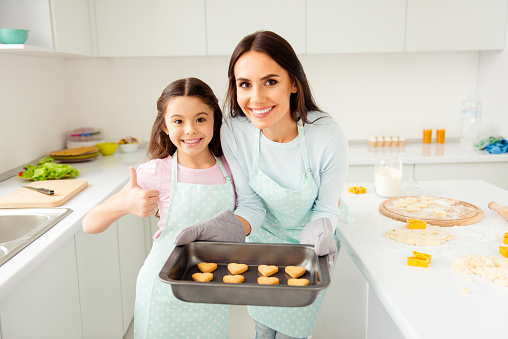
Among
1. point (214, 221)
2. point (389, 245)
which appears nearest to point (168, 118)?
point (214, 221)

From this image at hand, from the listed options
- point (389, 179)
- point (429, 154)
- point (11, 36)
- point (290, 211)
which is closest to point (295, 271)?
point (290, 211)

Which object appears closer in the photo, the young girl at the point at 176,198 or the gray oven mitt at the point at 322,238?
the gray oven mitt at the point at 322,238

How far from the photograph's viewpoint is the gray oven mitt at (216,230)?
1253 mm

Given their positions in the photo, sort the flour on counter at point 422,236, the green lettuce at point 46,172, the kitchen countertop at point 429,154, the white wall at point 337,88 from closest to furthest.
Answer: the flour on counter at point 422,236, the green lettuce at point 46,172, the kitchen countertop at point 429,154, the white wall at point 337,88

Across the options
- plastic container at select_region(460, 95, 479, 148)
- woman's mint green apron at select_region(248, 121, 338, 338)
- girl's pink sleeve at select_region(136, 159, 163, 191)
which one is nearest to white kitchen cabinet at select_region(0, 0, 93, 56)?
girl's pink sleeve at select_region(136, 159, 163, 191)

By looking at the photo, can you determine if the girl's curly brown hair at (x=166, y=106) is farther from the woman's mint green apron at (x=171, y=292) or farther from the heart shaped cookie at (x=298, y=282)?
the heart shaped cookie at (x=298, y=282)

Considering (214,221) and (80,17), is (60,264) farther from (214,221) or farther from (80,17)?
(80,17)

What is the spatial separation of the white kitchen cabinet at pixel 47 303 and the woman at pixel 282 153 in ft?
1.97

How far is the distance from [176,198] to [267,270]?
1.40ft

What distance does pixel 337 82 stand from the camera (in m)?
3.25

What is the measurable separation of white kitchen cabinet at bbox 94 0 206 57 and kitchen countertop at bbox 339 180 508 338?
166cm

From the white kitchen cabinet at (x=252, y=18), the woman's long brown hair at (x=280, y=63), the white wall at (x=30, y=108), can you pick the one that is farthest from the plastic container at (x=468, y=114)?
the white wall at (x=30, y=108)

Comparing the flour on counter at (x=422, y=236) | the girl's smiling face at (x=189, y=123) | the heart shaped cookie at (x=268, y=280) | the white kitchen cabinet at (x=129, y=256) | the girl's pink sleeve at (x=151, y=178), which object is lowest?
the white kitchen cabinet at (x=129, y=256)

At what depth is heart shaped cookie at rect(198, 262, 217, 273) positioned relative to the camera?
1206 mm
